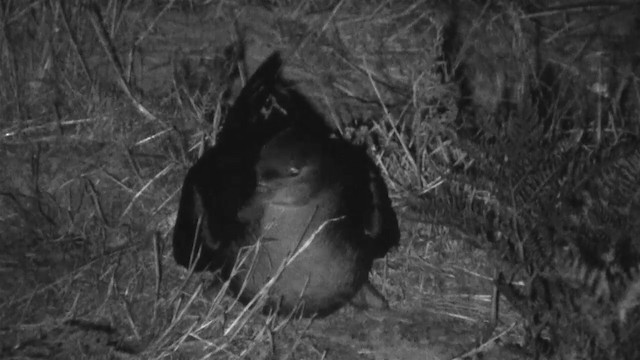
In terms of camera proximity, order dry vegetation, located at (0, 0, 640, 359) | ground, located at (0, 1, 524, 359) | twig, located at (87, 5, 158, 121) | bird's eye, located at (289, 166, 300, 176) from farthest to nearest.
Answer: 1. twig, located at (87, 5, 158, 121)
2. ground, located at (0, 1, 524, 359)
3. dry vegetation, located at (0, 0, 640, 359)
4. bird's eye, located at (289, 166, 300, 176)

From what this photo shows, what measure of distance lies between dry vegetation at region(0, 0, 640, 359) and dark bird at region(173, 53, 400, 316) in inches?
6.2

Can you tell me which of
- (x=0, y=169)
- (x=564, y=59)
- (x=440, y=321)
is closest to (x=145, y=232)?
(x=0, y=169)

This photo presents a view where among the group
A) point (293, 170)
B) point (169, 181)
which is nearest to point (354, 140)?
point (169, 181)

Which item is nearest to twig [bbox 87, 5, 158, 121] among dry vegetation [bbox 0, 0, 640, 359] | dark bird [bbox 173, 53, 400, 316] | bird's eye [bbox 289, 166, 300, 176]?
dry vegetation [bbox 0, 0, 640, 359]

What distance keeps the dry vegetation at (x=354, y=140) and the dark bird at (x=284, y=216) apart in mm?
156

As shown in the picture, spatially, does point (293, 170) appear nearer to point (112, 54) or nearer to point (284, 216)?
point (284, 216)

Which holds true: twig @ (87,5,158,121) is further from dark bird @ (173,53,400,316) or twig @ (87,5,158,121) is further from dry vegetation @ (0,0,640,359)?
dark bird @ (173,53,400,316)

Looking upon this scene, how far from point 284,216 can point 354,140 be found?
33.0 inches

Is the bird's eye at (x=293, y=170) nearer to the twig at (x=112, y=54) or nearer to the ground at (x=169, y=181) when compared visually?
the ground at (x=169, y=181)

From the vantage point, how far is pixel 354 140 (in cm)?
403

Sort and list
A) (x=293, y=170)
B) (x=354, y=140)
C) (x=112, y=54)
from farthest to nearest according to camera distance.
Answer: (x=112, y=54)
(x=354, y=140)
(x=293, y=170)

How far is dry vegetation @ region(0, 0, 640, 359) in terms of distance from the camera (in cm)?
339

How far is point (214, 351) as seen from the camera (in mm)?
3451

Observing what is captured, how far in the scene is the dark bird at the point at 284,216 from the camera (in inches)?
127
